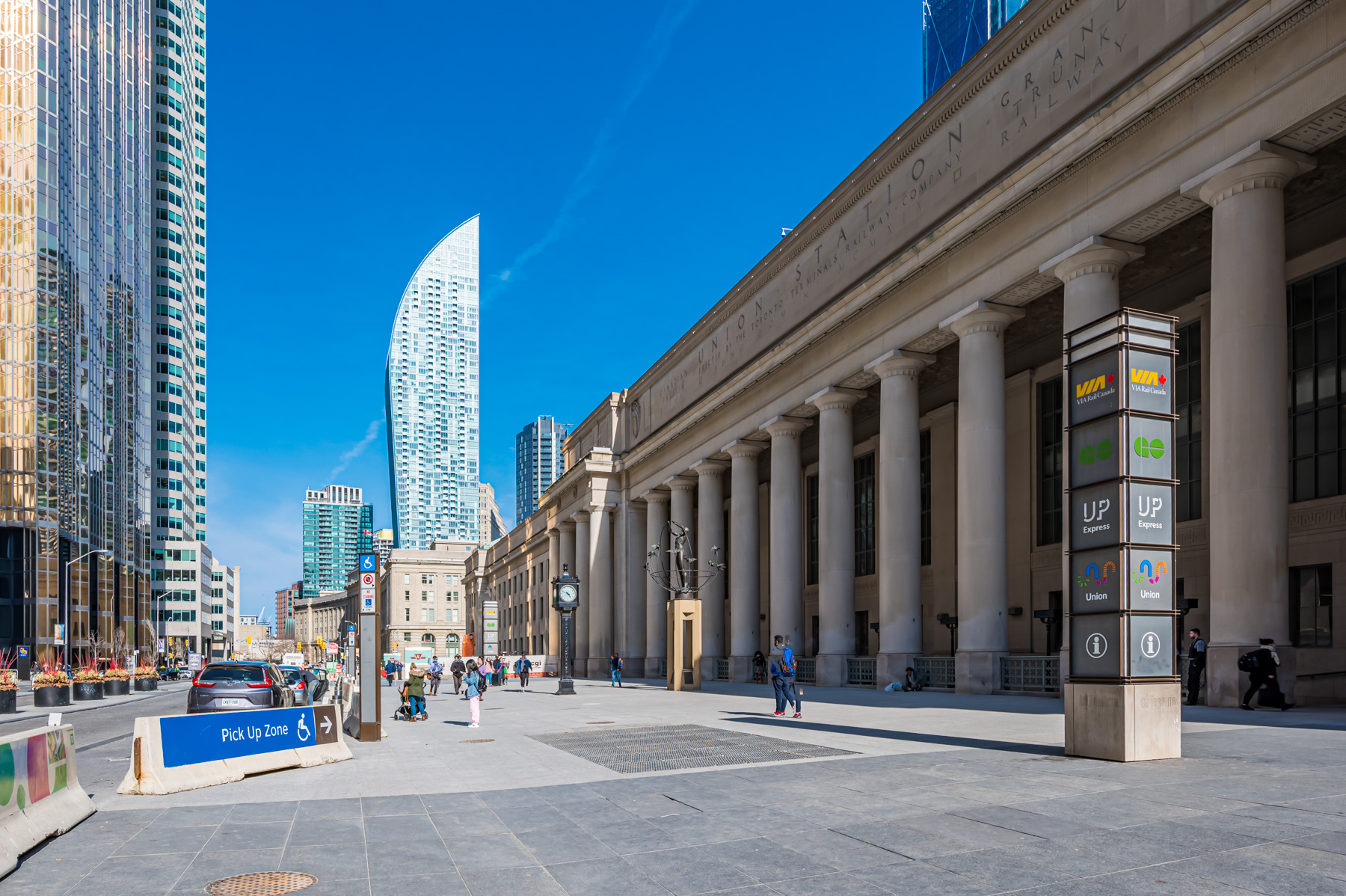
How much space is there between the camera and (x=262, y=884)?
8156 mm

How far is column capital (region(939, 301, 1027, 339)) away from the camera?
31.6 metres

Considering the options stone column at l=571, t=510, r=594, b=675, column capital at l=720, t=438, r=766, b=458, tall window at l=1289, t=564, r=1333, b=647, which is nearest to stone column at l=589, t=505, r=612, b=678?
stone column at l=571, t=510, r=594, b=675

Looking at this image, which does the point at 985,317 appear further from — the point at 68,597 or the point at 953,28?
the point at 953,28

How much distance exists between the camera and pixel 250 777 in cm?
1516

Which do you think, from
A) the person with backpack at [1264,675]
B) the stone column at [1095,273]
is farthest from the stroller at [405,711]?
the stone column at [1095,273]

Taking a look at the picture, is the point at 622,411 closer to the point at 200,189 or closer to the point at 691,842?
the point at 691,842

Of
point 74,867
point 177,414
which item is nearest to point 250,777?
point 74,867

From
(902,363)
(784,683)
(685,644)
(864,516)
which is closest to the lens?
(784,683)

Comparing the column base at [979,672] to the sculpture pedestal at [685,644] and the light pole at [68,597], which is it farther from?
the light pole at [68,597]

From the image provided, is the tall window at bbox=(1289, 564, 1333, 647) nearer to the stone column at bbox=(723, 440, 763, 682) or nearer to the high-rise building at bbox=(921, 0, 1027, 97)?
the stone column at bbox=(723, 440, 763, 682)

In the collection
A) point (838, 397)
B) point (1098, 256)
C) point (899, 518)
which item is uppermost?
point (1098, 256)

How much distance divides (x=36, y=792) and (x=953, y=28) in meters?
141

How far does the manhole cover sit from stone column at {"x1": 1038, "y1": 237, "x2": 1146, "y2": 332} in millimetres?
23885

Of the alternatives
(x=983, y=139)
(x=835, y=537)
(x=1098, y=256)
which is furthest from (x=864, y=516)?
(x=1098, y=256)
